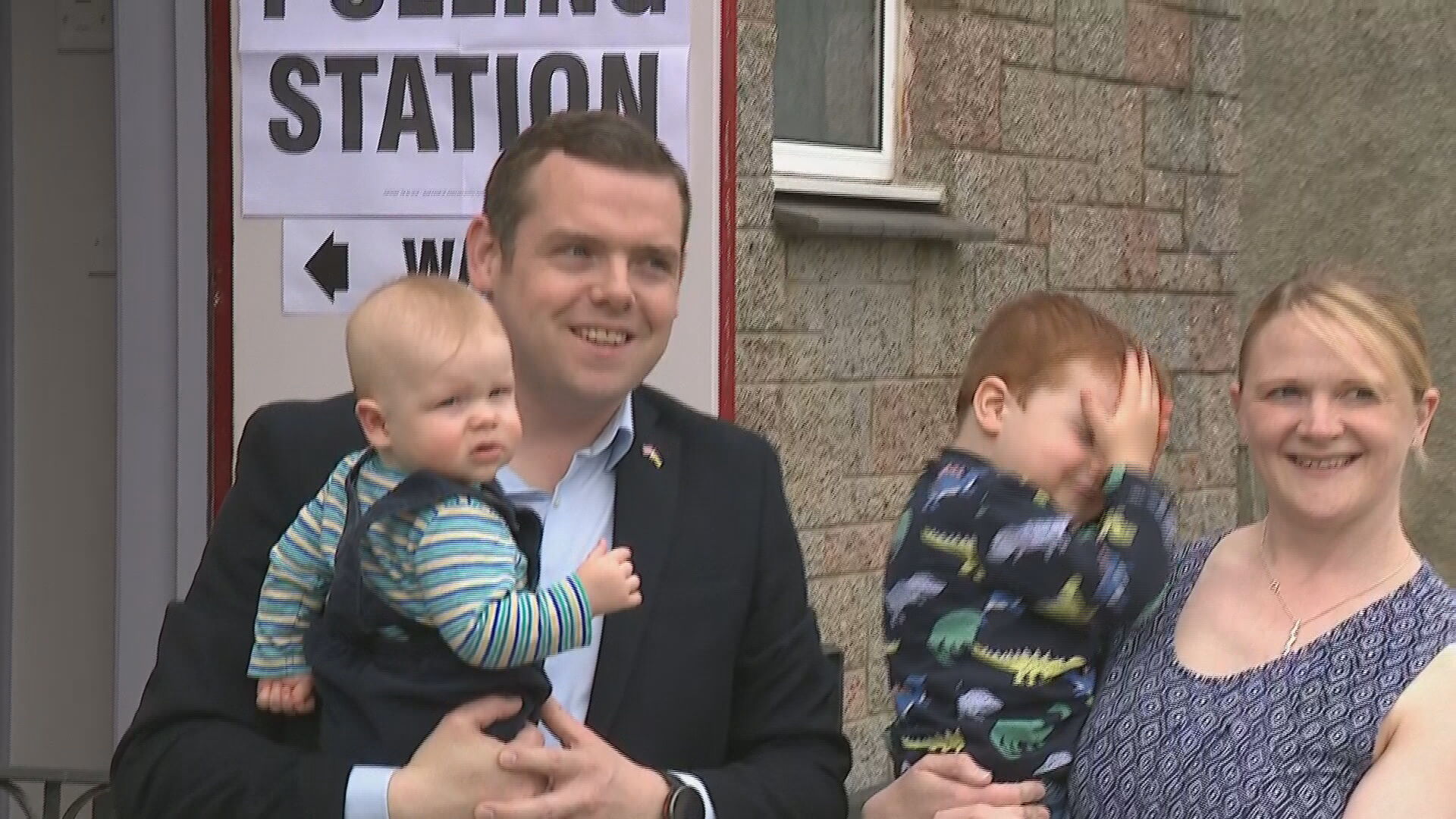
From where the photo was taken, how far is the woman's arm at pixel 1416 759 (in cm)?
214

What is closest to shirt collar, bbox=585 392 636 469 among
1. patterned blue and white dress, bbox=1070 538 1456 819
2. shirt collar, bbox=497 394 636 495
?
shirt collar, bbox=497 394 636 495

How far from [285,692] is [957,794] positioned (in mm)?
909

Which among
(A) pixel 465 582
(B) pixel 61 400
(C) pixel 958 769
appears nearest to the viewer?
(A) pixel 465 582

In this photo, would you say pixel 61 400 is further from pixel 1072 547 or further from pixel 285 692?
pixel 1072 547

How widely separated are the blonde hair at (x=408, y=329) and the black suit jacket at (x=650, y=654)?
24cm

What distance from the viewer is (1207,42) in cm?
723

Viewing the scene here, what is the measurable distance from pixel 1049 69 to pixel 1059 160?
324mm

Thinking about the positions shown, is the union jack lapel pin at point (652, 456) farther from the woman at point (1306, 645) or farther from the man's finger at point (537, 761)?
the woman at point (1306, 645)

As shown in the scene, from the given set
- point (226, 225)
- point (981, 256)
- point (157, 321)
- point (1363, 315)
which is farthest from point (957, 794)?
point (981, 256)

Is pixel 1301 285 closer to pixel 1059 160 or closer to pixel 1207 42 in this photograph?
pixel 1059 160

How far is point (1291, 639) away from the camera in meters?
2.36

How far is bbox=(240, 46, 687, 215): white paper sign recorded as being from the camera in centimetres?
389

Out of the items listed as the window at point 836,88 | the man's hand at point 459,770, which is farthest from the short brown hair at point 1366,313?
the window at point 836,88

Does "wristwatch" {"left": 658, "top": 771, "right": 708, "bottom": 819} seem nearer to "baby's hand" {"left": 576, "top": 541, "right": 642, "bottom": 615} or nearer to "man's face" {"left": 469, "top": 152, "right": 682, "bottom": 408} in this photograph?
"baby's hand" {"left": 576, "top": 541, "right": 642, "bottom": 615}
